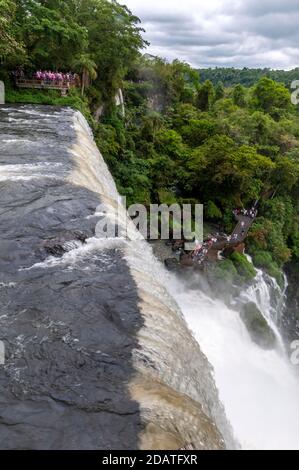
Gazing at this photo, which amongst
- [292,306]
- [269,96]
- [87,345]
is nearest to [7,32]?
[87,345]

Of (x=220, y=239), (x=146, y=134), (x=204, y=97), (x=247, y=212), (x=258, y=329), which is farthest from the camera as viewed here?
(x=204, y=97)

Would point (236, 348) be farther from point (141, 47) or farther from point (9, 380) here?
point (141, 47)

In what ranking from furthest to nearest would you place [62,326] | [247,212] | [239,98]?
[239,98] → [247,212] → [62,326]

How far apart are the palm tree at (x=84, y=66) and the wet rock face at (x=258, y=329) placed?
533 inches

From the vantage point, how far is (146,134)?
2611cm

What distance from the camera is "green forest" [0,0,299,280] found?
63.5 feet

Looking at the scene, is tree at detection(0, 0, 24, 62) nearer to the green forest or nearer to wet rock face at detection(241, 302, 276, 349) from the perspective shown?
the green forest

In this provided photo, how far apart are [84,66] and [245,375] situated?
15.8 meters

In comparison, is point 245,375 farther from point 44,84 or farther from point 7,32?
point 7,32

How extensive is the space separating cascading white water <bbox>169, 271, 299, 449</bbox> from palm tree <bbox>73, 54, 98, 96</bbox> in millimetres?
11235

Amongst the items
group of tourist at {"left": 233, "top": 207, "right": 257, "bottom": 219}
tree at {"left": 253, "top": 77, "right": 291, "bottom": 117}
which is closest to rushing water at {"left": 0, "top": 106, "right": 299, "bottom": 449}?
group of tourist at {"left": 233, "top": 207, "right": 257, "bottom": 219}

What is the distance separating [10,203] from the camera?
8133 mm

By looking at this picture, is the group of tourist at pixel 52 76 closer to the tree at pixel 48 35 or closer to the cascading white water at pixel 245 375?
the tree at pixel 48 35
